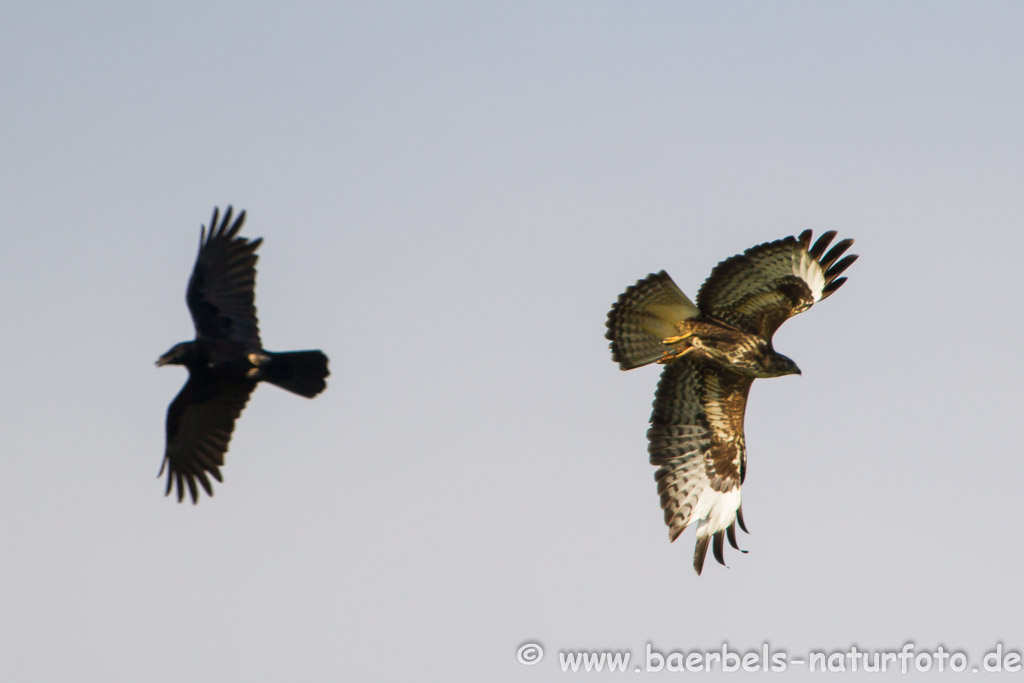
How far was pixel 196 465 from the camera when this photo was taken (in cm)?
1209

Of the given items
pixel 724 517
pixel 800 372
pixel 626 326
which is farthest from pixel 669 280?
pixel 724 517

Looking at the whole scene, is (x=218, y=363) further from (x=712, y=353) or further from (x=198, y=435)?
(x=712, y=353)

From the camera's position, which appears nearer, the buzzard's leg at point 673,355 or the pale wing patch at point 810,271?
the pale wing patch at point 810,271

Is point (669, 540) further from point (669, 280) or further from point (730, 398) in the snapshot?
point (669, 280)

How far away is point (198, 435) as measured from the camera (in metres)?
12.1

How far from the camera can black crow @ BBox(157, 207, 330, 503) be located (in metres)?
11.4

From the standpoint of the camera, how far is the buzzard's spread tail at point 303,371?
11.3m

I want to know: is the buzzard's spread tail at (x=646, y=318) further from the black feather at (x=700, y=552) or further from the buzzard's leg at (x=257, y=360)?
the buzzard's leg at (x=257, y=360)

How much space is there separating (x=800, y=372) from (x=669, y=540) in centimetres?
205

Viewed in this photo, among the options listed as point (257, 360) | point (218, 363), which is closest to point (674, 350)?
point (257, 360)

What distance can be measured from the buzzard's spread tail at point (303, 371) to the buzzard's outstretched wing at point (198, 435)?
0.74 metres

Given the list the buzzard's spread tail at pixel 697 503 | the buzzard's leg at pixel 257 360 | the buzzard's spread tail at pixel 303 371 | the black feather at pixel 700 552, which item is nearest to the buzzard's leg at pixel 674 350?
the buzzard's spread tail at pixel 697 503

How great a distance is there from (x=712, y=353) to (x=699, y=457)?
49.7 inches

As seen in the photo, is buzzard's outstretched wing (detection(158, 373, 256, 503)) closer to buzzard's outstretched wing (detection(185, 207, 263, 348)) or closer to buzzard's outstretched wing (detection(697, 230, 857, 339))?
buzzard's outstretched wing (detection(185, 207, 263, 348))
